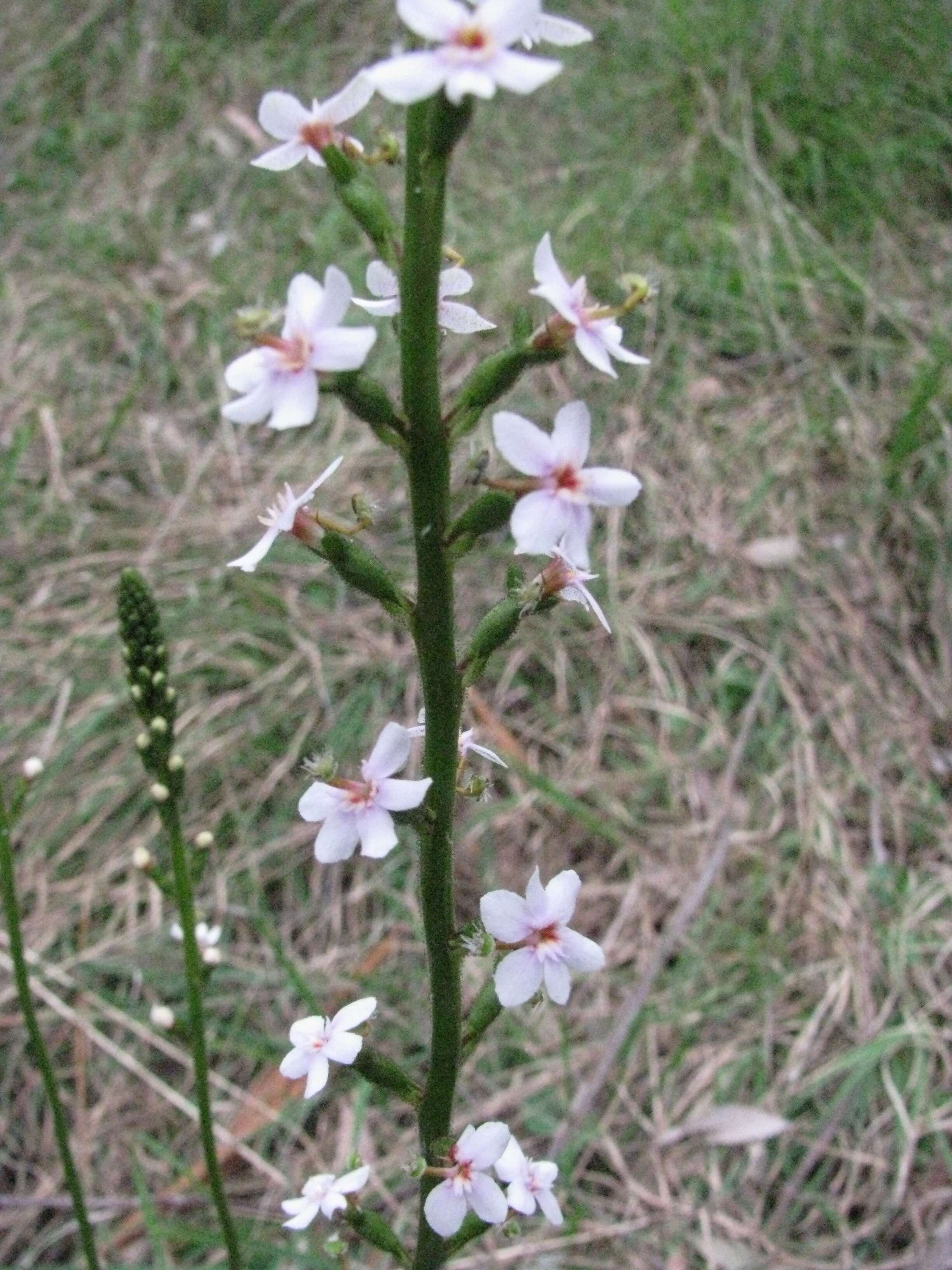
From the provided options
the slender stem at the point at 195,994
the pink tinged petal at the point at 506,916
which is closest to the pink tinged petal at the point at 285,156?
the pink tinged petal at the point at 506,916

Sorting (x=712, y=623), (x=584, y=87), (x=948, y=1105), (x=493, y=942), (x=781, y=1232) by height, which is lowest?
(x=781, y=1232)

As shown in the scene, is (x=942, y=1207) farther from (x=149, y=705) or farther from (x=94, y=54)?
(x=94, y=54)

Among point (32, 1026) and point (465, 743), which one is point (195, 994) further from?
point (465, 743)

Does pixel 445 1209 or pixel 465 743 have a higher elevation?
pixel 465 743

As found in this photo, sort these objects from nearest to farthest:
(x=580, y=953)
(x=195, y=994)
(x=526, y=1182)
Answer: (x=580, y=953), (x=526, y=1182), (x=195, y=994)

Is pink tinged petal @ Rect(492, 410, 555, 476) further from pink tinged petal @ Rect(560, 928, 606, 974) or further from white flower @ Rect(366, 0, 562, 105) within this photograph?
pink tinged petal @ Rect(560, 928, 606, 974)

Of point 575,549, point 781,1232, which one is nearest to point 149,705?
point 575,549

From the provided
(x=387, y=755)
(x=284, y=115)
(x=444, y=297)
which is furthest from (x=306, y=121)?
(x=387, y=755)
